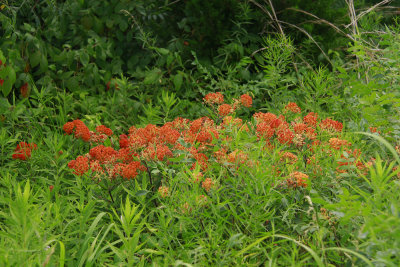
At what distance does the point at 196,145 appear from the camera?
2244 mm

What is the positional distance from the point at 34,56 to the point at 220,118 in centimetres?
174

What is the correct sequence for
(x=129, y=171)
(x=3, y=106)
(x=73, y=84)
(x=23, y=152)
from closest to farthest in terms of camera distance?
(x=129, y=171), (x=23, y=152), (x=3, y=106), (x=73, y=84)

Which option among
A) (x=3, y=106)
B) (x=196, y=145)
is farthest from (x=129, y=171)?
(x=3, y=106)

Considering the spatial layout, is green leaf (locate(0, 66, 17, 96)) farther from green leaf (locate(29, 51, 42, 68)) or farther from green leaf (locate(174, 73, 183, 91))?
green leaf (locate(174, 73, 183, 91))

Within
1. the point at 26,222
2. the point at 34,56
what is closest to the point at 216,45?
the point at 34,56

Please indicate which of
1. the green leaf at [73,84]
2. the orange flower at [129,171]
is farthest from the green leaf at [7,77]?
the orange flower at [129,171]

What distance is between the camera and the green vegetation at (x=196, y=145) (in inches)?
63.9

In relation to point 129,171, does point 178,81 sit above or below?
below

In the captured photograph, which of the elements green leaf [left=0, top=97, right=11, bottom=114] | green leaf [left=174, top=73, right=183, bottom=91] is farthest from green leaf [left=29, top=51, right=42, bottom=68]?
green leaf [left=174, top=73, right=183, bottom=91]

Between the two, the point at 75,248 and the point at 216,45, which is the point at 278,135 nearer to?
the point at 75,248

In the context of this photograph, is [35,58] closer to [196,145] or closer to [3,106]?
[3,106]

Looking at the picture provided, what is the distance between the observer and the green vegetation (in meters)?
1.62

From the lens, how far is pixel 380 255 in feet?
4.23

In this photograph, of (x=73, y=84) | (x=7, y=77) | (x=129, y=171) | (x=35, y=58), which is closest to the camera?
(x=129, y=171)
